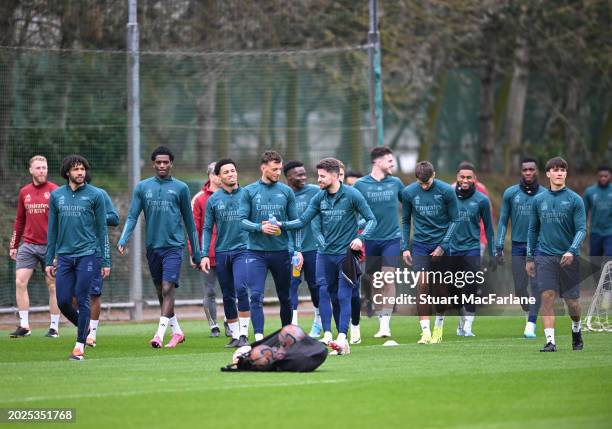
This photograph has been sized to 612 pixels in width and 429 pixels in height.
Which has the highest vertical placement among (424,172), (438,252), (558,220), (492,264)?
(424,172)

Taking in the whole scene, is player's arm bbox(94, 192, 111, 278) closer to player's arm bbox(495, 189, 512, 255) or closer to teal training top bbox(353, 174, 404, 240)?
teal training top bbox(353, 174, 404, 240)

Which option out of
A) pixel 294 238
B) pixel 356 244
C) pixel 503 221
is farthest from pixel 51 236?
pixel 503 221

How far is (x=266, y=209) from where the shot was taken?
15617 millimetres

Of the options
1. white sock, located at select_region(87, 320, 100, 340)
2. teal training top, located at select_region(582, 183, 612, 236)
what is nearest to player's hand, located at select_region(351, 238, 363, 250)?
white sock, located at select_region(87, 320, 100, 340)

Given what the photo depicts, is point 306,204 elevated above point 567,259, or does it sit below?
above

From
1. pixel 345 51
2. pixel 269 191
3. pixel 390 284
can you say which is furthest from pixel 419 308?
pixel 345 51

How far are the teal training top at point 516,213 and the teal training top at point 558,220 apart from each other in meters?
3.00

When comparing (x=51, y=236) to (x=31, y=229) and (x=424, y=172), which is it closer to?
(x=31, y=229)

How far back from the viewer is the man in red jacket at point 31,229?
1889 centimetres

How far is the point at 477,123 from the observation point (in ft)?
122

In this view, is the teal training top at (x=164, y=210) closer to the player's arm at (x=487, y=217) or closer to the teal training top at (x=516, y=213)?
the player's arm at (x=487, y=217)

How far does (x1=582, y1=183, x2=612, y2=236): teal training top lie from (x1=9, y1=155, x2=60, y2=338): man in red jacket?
9.42 meters

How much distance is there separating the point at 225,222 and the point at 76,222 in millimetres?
2326

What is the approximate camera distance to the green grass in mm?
9867
